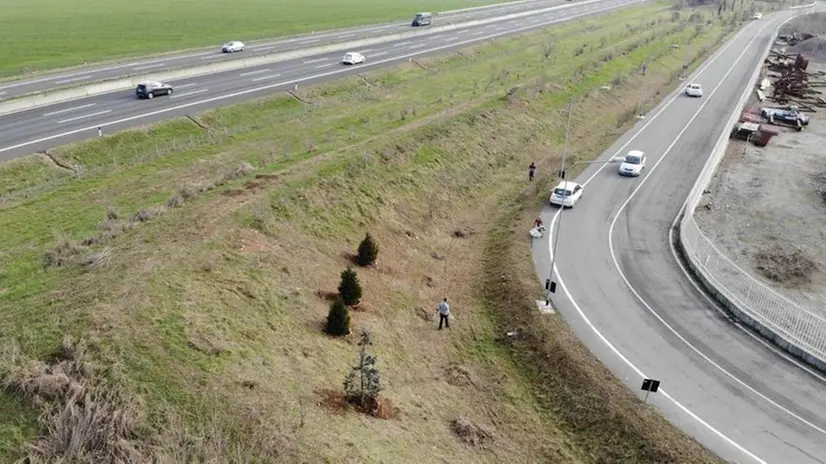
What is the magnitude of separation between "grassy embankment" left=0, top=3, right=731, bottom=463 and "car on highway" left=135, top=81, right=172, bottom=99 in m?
7.42

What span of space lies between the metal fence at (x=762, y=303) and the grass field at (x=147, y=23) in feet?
219

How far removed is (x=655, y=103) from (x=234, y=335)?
204ft

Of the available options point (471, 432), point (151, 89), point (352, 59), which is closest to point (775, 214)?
point (471, 432)

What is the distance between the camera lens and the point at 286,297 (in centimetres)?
2556

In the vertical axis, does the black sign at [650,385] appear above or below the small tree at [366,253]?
below

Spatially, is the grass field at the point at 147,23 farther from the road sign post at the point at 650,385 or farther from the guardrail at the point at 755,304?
the road sign post at the point at 650,385

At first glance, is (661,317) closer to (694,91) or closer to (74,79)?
(694,91)

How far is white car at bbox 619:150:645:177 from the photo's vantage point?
46.2 m

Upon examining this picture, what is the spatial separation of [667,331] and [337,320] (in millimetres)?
15354

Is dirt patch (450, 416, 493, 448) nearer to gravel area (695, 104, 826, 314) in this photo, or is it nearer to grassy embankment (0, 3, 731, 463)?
grassy embankment (0, 3, 731, 463)

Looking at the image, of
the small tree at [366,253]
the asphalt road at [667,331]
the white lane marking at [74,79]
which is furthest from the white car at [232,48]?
A: the small tree at [366,253]

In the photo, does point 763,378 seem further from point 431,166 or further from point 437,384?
point 431,166

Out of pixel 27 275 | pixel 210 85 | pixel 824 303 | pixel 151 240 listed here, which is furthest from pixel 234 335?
pixel 210 85

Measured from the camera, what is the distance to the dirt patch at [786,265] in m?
33.9
